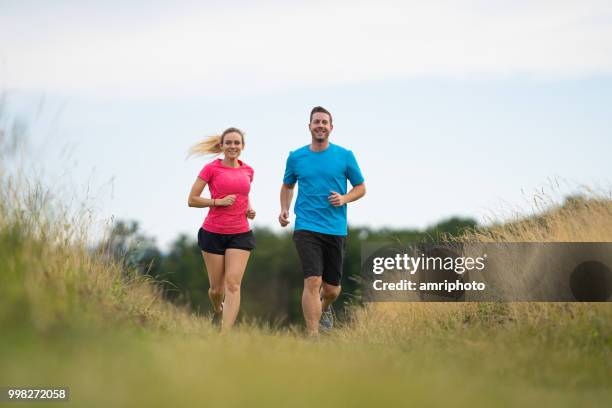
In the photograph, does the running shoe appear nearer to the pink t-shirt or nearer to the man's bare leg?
the man's bare leg

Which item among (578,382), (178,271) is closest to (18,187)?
(578,382)

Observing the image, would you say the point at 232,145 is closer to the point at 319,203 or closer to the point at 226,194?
the point at 226,194

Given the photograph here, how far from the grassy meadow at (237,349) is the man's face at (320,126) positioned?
87.2 inches

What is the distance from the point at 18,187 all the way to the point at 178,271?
245 feet

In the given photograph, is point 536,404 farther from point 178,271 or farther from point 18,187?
point 178,271

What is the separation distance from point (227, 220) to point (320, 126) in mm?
1479

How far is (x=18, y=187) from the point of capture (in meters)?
6.98

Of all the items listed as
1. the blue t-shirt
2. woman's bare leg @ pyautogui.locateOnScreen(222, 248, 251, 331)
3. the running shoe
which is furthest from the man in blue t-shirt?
woman's bare leg @ pyautogui.locateOnScreen(222, 248, 251, 331)

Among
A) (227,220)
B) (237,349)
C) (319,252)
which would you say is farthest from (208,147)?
(237,349)

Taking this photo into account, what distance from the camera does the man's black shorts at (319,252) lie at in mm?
8617

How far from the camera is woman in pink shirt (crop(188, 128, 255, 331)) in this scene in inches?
341

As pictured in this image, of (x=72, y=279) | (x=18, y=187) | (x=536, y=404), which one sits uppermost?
(x=18, y=187)

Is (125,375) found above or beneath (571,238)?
beneath

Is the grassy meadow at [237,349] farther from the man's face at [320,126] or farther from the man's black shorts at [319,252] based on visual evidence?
the man's face at [320,126]
